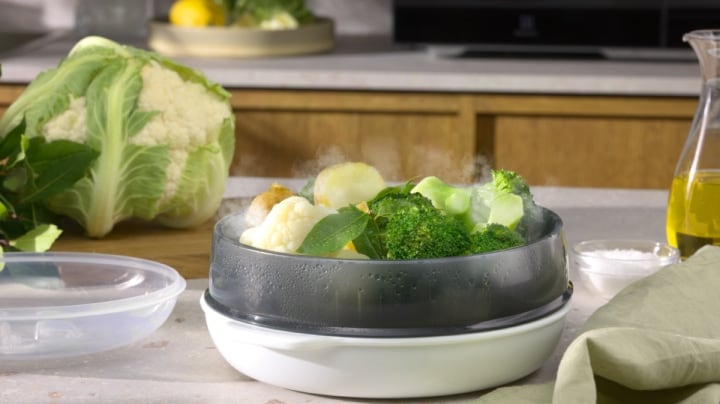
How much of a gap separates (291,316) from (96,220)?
58 cm

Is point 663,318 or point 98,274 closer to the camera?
point 663,318

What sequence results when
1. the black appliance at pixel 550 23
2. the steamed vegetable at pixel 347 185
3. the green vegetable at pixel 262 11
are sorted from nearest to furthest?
1. the steamed vegetable at pixel 347 185
2. the black appliance at pixel 550 23
3. the green vegetable at pixel 262 11

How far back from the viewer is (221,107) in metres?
1.52

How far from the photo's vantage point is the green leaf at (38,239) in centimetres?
125

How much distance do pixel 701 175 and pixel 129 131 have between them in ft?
2.17

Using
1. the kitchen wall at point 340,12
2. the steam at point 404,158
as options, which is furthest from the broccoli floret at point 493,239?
the kitchen wall at point 340,12

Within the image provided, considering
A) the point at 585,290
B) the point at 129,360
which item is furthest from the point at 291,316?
the point at 585,290

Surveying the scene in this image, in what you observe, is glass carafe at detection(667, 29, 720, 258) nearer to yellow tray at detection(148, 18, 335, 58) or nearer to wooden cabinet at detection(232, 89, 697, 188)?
wooden cabinet at detection(232, 89, 697, 188)

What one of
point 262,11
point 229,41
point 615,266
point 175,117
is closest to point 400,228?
point 615,266

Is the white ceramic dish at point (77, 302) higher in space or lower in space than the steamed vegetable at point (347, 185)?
lower

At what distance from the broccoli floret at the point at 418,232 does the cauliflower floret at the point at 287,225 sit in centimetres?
5

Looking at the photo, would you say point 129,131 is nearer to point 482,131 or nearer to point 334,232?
point 334,232

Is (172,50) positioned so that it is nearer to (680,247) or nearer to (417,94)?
(417,94)

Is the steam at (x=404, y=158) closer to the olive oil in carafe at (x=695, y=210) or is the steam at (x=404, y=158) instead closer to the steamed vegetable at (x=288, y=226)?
the olive oil in carafe at (x=695, y=210)
